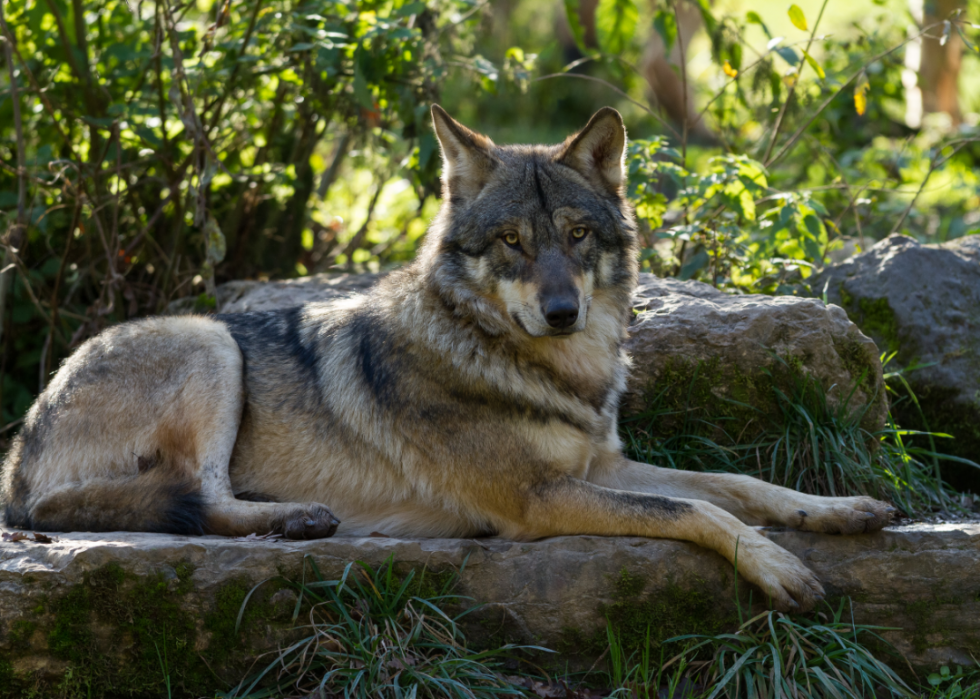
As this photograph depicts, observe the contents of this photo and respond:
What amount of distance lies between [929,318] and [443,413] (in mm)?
3131

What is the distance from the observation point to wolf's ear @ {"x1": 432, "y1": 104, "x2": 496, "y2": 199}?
13.0ft

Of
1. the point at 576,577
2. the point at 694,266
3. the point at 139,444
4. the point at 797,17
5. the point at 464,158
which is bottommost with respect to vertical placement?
the point at 576,577

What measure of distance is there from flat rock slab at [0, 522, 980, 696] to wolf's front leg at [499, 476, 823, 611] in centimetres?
7

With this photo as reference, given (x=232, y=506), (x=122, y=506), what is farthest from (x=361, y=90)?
(x=122, y=506)

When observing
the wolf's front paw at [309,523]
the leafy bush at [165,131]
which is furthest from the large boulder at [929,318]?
the wolf's front paw at [309,523]

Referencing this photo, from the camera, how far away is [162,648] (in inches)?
131

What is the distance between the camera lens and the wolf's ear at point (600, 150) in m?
4.00

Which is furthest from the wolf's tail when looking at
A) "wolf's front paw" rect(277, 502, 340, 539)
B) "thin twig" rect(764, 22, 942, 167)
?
"thin twig" rect(764, 22, 942, 167)

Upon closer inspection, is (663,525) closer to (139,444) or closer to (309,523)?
(309,523)

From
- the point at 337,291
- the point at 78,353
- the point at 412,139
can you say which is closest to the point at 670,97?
the point at 412,139

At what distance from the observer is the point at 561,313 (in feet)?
11.6

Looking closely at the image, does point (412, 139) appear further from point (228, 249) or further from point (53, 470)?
point (53, 470)

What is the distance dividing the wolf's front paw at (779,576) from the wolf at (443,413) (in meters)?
0.01

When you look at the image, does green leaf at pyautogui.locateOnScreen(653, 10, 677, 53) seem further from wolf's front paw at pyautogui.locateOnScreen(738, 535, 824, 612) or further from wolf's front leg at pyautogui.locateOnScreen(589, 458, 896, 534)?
wolf's front paw at pyautogui.locateOnScreen(738, 535, 824, 612)
